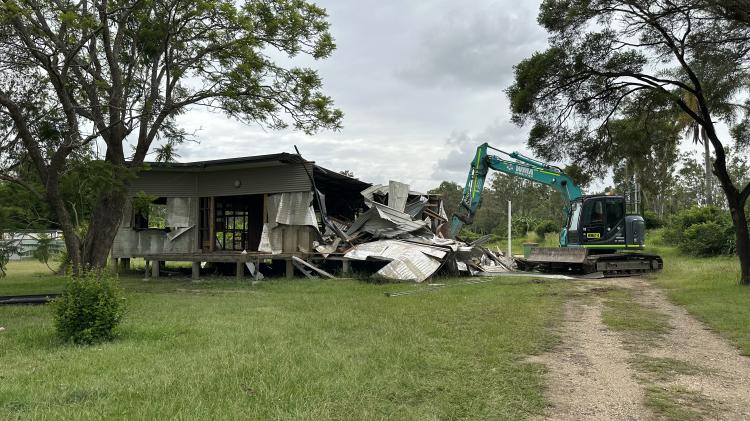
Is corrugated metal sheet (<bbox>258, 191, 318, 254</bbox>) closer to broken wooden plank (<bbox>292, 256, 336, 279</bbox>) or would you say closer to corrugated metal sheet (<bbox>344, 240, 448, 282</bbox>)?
broken wooden plank (<bbox>292, 256, 336, 279</bbox>)

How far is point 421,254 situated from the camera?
1778cm

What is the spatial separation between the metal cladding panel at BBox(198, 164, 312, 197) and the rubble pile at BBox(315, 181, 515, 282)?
92.0 inches

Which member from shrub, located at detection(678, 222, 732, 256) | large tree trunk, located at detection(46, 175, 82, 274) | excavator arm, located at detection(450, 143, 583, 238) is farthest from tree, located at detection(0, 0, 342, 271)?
shrub, located at detection(678, 222, 732, 256)

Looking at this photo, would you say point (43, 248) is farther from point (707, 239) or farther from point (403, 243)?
point (707, 239)

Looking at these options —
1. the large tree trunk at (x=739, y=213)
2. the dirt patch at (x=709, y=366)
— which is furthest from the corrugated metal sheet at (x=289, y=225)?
the large tree trunk at (x=739, y=213)

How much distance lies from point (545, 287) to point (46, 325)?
12033mm

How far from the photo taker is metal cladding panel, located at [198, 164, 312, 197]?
757 inches

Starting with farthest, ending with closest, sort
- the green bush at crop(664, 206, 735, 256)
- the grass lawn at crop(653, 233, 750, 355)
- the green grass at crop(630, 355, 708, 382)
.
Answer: the green bush at crop(664, 206, 735, 256) < the grass lawn at crop(653, 233, 750, 355) < the green grass at crop(630, 355, 708, 382)

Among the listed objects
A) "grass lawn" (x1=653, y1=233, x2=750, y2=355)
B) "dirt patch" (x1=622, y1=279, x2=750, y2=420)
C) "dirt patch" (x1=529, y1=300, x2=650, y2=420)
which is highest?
"grass lawn" (x1=653, y1=233, x2=750, y2=355)

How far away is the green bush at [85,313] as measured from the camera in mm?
7109

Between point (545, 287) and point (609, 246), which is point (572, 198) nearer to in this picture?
point (609, 246)

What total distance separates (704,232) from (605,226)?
8882mm

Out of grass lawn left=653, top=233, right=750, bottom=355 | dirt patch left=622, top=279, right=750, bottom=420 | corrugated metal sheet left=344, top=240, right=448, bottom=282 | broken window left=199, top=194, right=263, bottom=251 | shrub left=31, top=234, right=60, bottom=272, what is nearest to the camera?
dirt patch left=622, top=279, right=750, bottom=420

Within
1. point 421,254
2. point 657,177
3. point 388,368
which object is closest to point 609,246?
point 421,254
